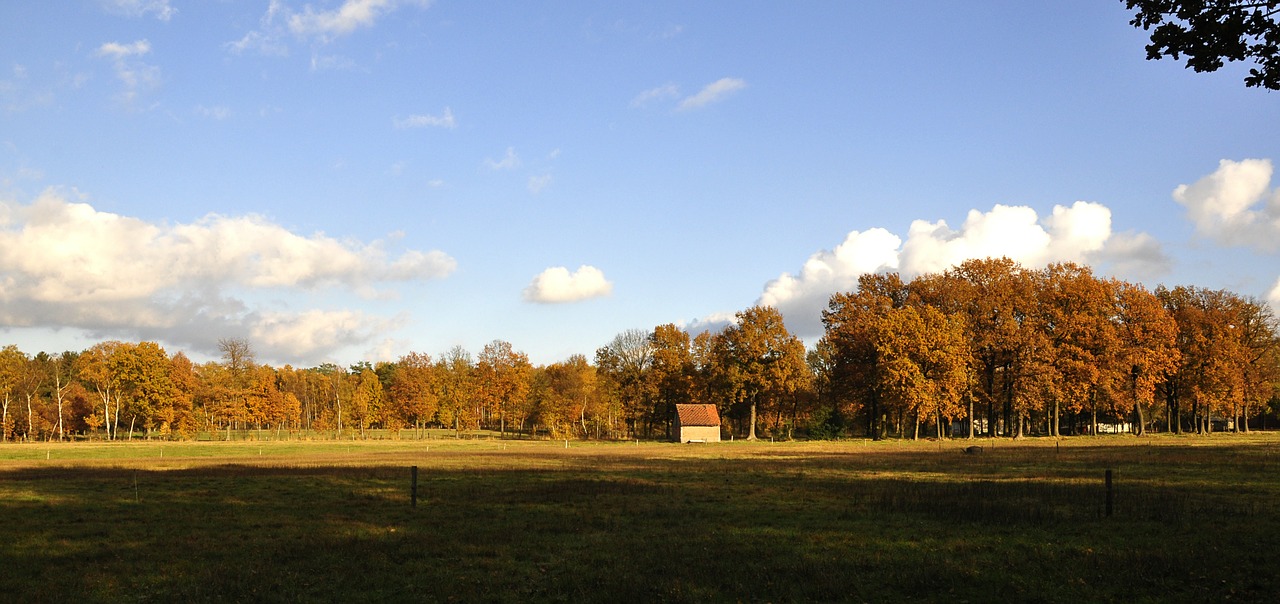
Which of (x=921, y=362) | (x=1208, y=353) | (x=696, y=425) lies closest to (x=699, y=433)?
(x=696, y=425)

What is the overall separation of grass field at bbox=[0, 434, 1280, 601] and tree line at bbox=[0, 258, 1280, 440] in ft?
148

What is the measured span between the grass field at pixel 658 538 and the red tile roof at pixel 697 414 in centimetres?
6023

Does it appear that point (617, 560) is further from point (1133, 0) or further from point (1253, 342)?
point (1253, 342)

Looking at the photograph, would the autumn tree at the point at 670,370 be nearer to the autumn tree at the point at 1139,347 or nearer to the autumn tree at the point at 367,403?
the autumn tree at the point at 367,403

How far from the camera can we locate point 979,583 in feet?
49.2

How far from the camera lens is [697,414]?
99500 mm

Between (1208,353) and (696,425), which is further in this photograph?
(696,425)

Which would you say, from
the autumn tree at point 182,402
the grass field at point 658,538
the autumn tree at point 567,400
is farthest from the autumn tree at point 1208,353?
the autumn tree at point 182,402

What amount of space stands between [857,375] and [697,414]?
21666 millimetres

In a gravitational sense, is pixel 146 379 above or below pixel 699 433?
above

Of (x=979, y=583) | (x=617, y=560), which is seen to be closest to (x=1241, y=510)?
(x=979, y=583)

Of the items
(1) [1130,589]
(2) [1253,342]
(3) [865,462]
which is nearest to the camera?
(1) [1130,589]

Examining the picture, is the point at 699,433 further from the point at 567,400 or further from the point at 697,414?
the point at 567,400

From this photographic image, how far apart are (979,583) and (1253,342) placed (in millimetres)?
103522
